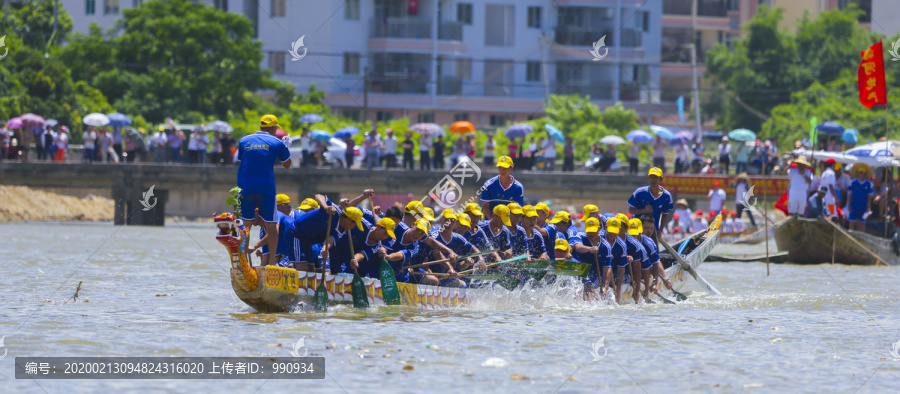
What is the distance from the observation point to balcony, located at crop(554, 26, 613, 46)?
190ft

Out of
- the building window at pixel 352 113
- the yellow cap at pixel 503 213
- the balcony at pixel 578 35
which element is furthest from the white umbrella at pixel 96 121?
the balcony at pixel 578 35

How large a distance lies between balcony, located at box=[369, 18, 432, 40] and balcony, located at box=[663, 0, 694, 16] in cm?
1626

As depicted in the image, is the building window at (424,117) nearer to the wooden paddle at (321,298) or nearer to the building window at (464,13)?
the building window at (464,13)

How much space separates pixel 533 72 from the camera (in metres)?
58.4

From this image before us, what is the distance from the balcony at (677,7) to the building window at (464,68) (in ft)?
46.2

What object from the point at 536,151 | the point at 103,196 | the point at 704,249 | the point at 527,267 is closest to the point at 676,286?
the point at 704,249

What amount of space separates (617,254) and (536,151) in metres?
21.8

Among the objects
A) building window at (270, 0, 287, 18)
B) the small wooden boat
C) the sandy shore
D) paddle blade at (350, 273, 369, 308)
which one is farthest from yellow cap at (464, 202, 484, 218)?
building window at (270, 0, 287, 18)

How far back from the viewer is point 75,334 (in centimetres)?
1083

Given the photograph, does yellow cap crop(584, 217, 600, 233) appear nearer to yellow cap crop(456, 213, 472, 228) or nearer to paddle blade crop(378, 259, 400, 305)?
yellow cap crop(456, 213, 472, 228)

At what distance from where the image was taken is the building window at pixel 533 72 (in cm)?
5812

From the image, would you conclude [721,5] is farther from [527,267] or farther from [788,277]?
[527,267]

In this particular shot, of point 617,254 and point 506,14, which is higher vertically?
point 506,14

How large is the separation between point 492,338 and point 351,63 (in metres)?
44.8
